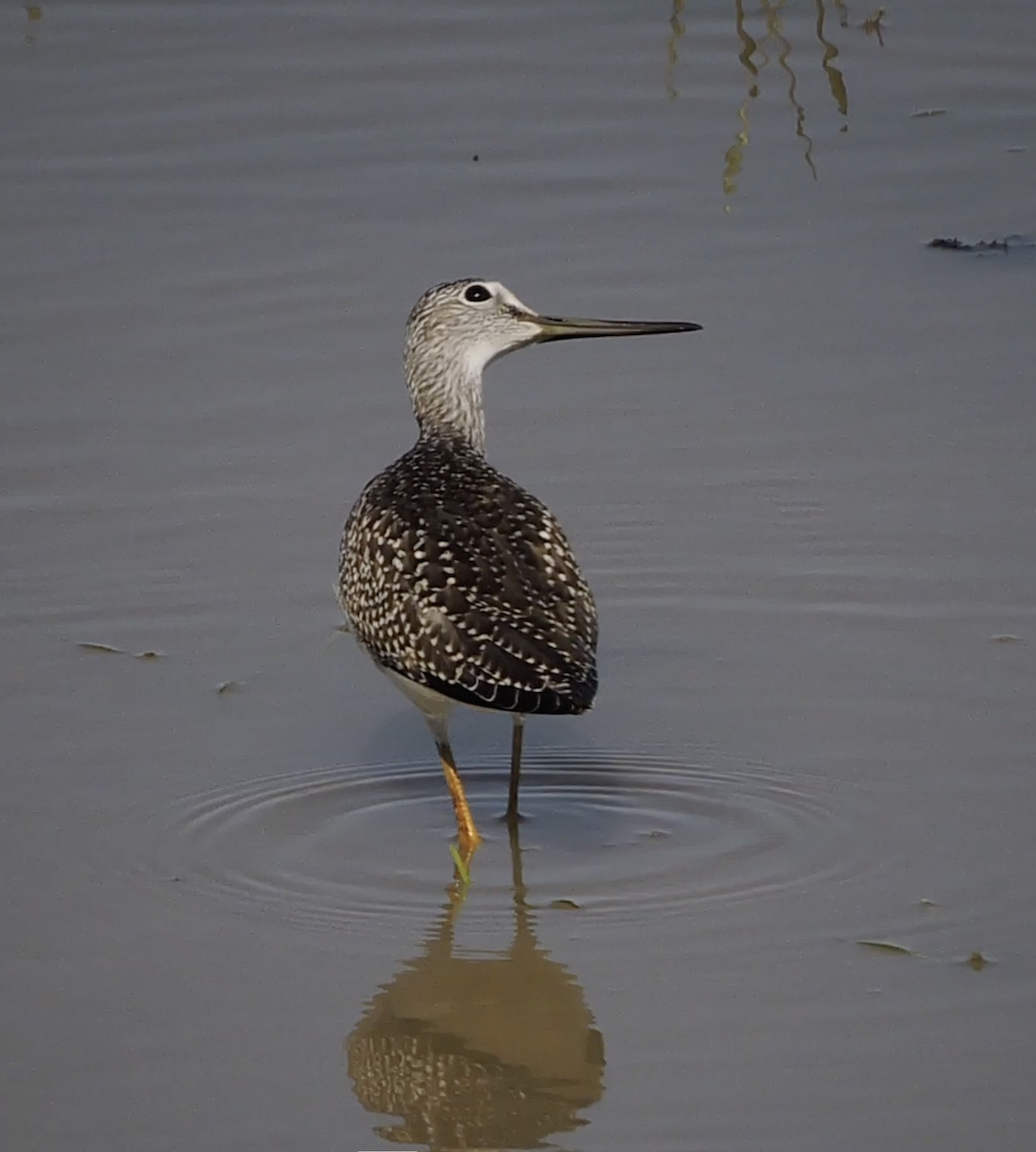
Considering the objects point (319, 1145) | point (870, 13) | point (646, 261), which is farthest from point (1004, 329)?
point (319, 1145)

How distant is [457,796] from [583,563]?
1.66 m

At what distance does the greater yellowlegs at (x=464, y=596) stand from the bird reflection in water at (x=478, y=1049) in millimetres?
662

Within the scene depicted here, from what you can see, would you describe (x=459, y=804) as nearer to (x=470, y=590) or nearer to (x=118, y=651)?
(x=470, y=590)

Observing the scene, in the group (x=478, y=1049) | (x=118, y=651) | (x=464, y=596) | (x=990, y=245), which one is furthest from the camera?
(x=990, y=245)

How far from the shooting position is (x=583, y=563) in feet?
28.6

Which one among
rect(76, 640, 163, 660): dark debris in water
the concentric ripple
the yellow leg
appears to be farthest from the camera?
rect(76, 640, 163, 660): dark debris in water

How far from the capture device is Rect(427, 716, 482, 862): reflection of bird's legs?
282 inches

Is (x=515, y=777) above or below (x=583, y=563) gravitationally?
below

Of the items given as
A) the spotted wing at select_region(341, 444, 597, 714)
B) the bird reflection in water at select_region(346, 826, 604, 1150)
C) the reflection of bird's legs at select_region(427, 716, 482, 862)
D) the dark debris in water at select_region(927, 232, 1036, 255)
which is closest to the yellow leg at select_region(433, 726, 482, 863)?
the reflection of bird's legs at select_region(427, 716, 482, 862)

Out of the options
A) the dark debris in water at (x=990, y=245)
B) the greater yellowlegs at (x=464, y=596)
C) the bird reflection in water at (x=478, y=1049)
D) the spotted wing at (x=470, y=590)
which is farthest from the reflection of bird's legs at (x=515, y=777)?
the dark debris in water at (x=990, y=245)

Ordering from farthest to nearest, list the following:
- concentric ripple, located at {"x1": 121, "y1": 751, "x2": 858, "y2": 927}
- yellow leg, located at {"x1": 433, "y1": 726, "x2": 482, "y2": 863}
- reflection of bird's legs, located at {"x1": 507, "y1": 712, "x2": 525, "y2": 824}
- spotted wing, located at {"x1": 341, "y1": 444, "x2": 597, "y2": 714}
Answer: reflection of bird's legs, located at {"x1": 507, "y1": 712, "x2": 525, "y2": 824}
yellow leg, located at {"x1": 433, "y1": 726, "x2": 482, "y2": 863}
concentric ripple, located at {"x1": 121, "y1": 751, "x2": 858, "y2": 927}
spotted wing, located at {"x1": 341, "y1": 444, "x2": 597, "y2": 714}

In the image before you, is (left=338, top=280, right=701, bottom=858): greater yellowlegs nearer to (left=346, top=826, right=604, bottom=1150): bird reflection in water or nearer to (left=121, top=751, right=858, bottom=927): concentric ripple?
(left=121, top=751, right=858, bottom=927): concentric ripple

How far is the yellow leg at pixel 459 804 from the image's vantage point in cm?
716

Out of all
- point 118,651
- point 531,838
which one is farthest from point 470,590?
point 118,651
